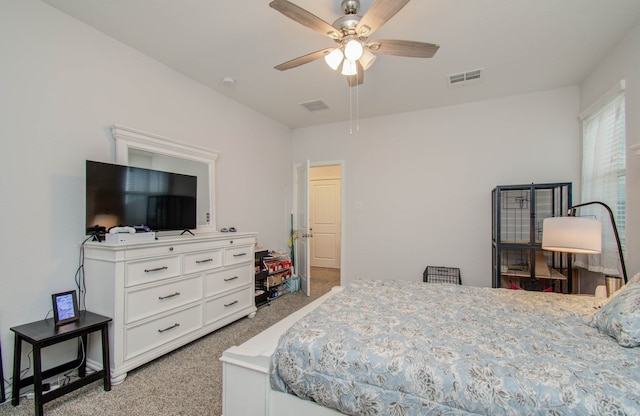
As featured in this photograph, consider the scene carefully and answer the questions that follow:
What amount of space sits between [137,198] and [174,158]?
641 mm

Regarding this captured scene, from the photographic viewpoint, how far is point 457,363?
1157mm

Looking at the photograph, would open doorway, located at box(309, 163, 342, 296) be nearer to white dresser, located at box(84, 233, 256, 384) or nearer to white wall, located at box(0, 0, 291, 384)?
white dresser, located at box(84, 233, 256, 384)

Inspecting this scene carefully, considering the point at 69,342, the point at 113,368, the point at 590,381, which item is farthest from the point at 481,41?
the point at 69,342

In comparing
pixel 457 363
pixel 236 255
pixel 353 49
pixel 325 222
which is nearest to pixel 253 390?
pixel 457 363

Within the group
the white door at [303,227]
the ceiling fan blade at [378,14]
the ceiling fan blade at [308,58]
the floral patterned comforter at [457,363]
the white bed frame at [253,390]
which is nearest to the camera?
the floral patterned comforter at [457,363]

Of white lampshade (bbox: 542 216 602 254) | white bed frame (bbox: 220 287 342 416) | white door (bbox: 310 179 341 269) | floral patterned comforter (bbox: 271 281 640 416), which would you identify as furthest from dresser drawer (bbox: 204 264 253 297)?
white door (bbox: 310 179 341 269)

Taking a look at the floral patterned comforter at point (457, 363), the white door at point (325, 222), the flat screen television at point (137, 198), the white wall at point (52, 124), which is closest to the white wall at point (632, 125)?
the floral patterned comforter at point (457, 363)

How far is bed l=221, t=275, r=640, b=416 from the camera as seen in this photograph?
1026 mm

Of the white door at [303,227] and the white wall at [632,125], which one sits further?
the white door at [303,227]

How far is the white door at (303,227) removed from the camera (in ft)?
13.7

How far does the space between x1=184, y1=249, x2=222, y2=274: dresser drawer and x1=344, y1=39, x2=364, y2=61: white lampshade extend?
Answer: 214cm

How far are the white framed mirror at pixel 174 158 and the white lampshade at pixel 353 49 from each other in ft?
6.36

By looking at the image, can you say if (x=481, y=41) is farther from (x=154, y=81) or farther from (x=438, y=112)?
(x=154, y=81)

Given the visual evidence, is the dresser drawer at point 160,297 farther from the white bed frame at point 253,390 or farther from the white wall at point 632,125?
the white wall at point 632,125
